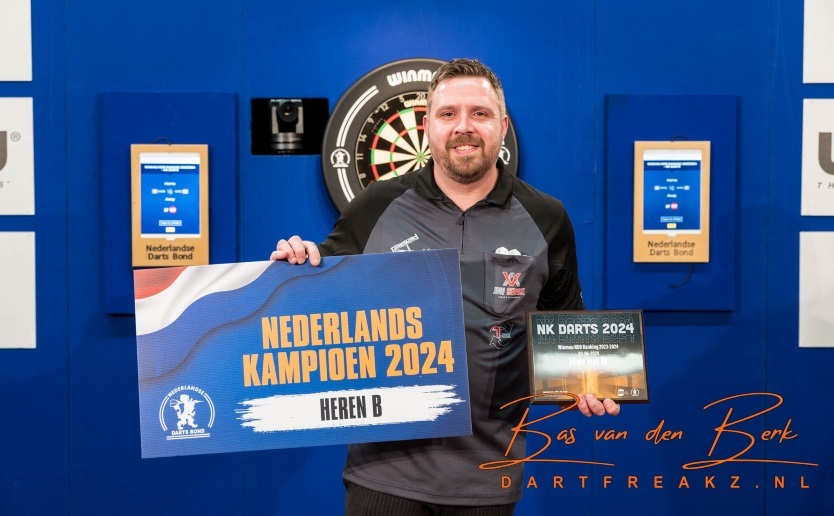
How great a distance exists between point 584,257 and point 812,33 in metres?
1.28

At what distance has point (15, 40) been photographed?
339 centimetres

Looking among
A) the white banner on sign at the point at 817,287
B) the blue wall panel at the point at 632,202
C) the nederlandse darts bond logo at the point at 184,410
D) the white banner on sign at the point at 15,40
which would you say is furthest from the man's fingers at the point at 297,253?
the white banner on sign at the point at 817,287

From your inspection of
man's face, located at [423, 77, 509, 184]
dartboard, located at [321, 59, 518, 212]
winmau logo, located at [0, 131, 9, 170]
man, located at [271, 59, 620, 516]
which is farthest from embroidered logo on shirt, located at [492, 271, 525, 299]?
winmau logo, located at [0, 131, 9, 170]

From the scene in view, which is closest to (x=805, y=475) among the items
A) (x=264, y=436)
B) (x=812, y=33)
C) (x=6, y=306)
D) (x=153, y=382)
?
(x=812, y=33)

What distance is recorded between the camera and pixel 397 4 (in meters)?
3.42

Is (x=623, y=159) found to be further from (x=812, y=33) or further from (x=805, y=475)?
(x=805, y=475)

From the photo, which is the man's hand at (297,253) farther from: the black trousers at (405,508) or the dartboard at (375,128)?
the dartboard at (375,128)

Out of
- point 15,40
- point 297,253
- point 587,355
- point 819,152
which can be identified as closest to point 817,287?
point 819,152

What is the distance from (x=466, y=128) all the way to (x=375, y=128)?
1.36 meters

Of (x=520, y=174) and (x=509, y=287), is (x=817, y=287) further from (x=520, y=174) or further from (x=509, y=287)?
(x=509, y=287)

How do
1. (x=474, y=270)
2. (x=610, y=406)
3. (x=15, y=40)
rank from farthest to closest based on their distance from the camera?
(x=15, y=40), (x=474, y=270), (x=610, y=406)

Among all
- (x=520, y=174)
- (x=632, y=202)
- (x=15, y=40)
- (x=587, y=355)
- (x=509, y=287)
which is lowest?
(x=587, y=355)

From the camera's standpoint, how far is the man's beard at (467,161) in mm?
2092

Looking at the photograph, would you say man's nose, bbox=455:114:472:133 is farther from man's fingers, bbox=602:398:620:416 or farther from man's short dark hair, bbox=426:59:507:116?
man's fingers, bbox=602:398:620:416
